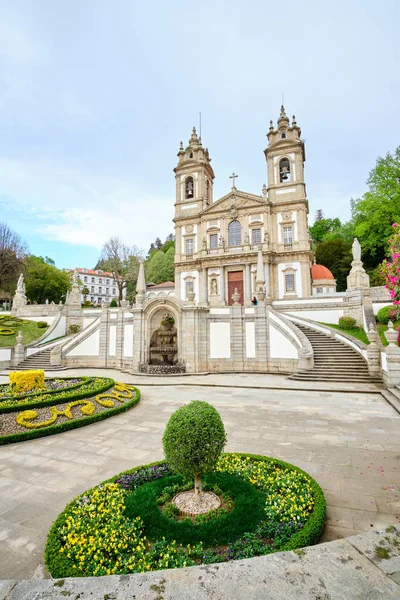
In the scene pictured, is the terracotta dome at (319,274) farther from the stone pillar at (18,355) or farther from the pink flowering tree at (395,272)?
the pink flowering tree at (395,272)

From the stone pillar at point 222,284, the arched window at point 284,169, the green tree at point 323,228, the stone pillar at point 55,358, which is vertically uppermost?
the green tree at point 323,228

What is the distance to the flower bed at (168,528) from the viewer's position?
10.8 ft

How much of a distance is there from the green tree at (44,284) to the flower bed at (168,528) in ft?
Answer: 168

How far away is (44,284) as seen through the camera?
51.4 m

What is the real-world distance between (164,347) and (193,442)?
54.2 feet

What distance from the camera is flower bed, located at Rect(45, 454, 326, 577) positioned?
3301mm

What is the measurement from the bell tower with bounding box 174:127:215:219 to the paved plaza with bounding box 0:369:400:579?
3138 centimetres

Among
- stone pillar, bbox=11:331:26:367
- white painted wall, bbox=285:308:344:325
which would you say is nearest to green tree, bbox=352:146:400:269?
white painted wall, bbox=285:308:344:325

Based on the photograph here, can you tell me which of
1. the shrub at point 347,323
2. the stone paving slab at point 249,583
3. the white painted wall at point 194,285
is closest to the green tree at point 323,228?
the white painted wall at point 194,285

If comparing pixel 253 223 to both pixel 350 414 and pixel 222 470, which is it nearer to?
pixel 350 414

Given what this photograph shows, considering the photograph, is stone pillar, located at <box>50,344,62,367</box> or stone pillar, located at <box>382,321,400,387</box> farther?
stone pillar, located at <box>50,344,62,367</box>

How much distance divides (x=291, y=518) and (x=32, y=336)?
30004 millimetres

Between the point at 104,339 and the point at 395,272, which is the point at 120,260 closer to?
the point at 104,339

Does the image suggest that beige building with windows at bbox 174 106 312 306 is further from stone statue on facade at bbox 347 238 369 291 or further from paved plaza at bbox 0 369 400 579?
paved plaza at bbox 0 369 400 579
